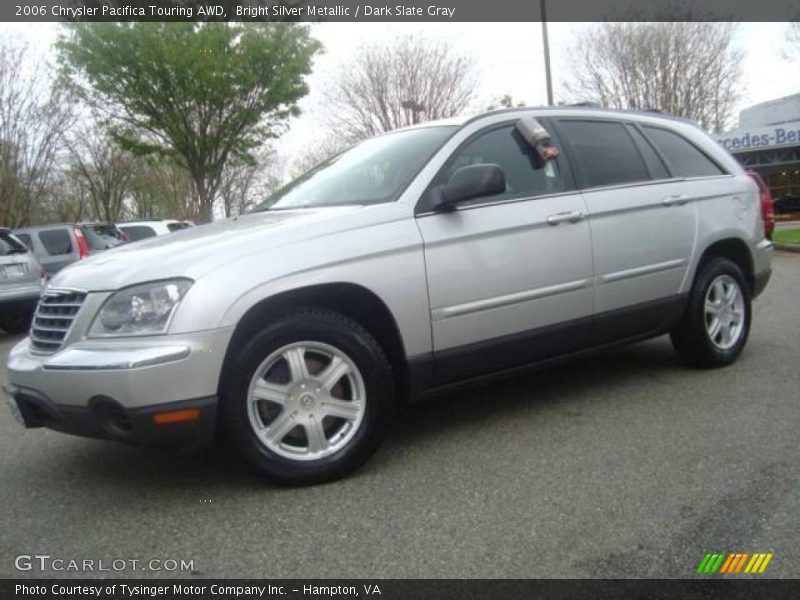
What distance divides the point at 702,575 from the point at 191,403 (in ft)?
6.40

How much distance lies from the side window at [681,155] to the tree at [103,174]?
1458 inches

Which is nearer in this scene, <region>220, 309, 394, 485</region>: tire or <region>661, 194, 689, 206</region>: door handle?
<region>220, 309, 394, 485</region>: tire

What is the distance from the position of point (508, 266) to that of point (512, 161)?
66 cm

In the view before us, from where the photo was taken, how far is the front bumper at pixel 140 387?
107 inches

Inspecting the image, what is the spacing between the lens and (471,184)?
3344mm

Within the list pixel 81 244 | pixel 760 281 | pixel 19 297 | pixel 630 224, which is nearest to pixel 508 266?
pixel 630 224

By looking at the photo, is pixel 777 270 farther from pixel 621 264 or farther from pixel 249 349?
pixel 249 349

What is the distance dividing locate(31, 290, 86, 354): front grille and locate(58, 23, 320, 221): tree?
1793cm

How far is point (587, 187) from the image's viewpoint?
4.07 m

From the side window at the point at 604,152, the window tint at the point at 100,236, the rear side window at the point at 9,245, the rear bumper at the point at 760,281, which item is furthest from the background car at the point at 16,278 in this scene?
the rear bumper at the point at 760,281

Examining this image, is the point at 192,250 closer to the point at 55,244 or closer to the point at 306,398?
the point at 306,398

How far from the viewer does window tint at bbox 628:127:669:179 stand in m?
4.48

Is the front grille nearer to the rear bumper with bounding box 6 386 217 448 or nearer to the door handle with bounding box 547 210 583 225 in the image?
the rear bumper with bounding box 6 386 217 448

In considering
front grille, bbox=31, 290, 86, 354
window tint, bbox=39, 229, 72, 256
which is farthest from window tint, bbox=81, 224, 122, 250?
front grille, bbox=31, 290, 86, 354
